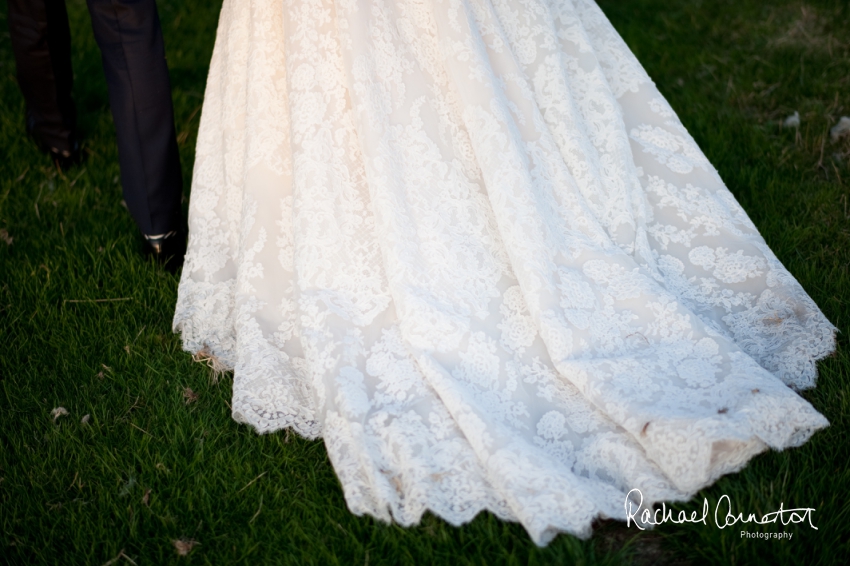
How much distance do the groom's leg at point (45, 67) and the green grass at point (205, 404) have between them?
0.19 meters

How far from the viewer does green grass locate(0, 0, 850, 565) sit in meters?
1.86

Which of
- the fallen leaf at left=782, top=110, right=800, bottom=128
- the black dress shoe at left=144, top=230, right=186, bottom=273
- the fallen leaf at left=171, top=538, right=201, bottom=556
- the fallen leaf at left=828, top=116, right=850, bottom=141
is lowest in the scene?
the black dress shoe at left=144, top=230, right=186, bottom=273

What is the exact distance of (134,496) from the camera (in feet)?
6.72

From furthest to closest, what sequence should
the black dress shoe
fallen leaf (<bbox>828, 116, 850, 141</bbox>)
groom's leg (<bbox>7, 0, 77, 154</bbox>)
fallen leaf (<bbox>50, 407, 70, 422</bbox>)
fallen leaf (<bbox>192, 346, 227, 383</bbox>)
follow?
fallen leaf (<bbox>828, 116, 850, 141</bbox>) < groom's leg (<bbox>7, 0, 77, 154</bbox>) < the black dress shoe < fallen leaf (<bbox>192, 346, 227, 383</bbox>) < fallen leaf (<bbox>50, 407, 70, 422</bbox>)

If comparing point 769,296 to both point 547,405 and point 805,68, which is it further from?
point 805,68

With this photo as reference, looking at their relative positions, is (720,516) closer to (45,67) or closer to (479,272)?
(479,272)


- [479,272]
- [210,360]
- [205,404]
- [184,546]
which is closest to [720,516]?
[479,272]

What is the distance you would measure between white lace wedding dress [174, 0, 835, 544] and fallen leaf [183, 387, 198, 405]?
0.53ft

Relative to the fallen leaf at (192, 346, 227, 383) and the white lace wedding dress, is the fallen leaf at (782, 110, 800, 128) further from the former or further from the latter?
the fallen leaf at (192, 346, 227, 383)

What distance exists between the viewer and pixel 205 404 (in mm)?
2369

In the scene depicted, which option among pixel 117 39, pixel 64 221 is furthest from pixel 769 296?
pixel 64 221

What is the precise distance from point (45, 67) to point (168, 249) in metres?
1.22

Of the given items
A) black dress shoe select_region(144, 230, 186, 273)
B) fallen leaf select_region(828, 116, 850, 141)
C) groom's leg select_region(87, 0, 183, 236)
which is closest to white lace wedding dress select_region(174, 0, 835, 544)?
groom's leg select_region(87, 0, 183, 236)

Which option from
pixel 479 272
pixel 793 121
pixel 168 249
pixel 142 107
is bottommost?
pixel 168 249
